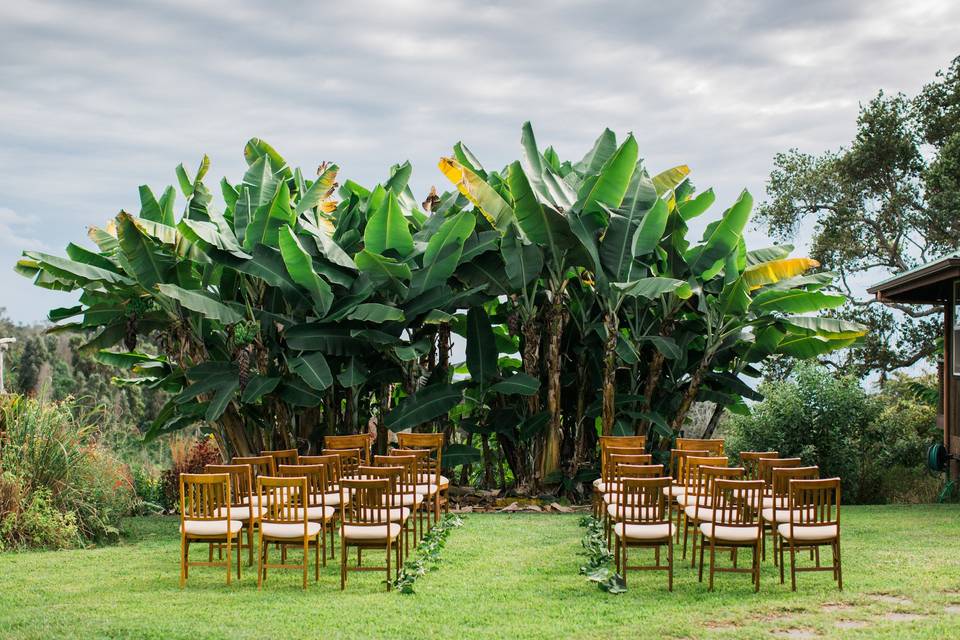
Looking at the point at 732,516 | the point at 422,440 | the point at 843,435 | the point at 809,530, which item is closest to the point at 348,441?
the point at 422,440

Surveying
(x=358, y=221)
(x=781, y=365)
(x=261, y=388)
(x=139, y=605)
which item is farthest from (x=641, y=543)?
(x=781, y=365)

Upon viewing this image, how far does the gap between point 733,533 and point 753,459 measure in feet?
8.38

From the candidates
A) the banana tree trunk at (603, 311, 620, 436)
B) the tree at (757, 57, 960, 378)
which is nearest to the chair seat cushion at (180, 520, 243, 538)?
the banana tree trunk at (603, 311, 620, 436)

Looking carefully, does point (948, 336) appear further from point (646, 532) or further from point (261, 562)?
point (261, 562)

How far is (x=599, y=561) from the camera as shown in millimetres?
9586

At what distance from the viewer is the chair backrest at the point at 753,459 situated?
10.6 metres

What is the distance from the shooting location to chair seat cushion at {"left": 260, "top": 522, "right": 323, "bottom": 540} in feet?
28.2

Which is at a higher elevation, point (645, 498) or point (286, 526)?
point (645, 498)

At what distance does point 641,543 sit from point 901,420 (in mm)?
10135

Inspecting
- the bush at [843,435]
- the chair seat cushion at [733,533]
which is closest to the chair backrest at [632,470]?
the chair seat cushion at [733,533]

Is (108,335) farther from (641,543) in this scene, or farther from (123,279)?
(641,543)

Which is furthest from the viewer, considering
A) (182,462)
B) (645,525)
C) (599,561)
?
(182,462)

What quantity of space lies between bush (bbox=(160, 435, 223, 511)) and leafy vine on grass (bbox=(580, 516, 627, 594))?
678 cm

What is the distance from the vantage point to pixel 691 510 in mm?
9492
